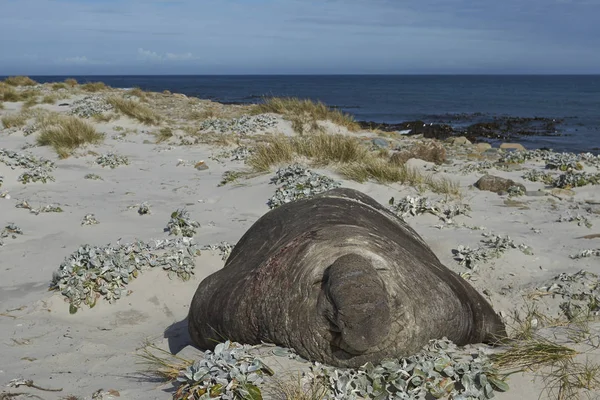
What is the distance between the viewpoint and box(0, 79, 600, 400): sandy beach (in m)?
3.80

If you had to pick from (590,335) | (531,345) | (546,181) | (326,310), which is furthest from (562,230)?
(326,310)

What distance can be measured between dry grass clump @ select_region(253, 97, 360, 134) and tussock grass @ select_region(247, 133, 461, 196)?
4.98 m

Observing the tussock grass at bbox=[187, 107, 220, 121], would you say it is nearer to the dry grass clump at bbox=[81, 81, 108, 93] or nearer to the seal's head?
the dry grass clump at bbox=[81, 81, 108, 93]

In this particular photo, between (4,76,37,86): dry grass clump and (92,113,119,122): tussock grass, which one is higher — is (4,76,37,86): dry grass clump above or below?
above

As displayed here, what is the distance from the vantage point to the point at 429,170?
1178cm

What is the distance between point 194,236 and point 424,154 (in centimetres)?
733

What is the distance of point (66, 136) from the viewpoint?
44.8ft

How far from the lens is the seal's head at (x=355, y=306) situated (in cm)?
279

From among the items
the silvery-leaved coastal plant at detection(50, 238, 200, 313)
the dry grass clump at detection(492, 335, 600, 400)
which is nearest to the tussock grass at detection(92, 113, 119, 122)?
the silvery-leaved coastal plant at detection(50, 238, 200, 313)

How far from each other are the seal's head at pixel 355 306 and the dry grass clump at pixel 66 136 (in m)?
11.6

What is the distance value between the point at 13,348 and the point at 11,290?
5.30 feet

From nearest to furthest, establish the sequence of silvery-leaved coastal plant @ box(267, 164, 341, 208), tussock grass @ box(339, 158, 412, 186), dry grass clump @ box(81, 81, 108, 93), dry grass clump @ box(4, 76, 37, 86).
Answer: silvery-leaved coastal plant @ box(267, 164, 341, 208), tussock grass @ box(339, 158, 412, 186), dry grass clump @ box(81, 81, 108, 93), dry grass clump @ box(4, 76, 37, 86)

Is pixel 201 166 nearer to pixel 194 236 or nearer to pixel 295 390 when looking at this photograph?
pixel 194 236

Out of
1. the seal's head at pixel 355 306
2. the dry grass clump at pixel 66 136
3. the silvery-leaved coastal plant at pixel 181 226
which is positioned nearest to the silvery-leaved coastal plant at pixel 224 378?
the seal's head at pixel 355 306
